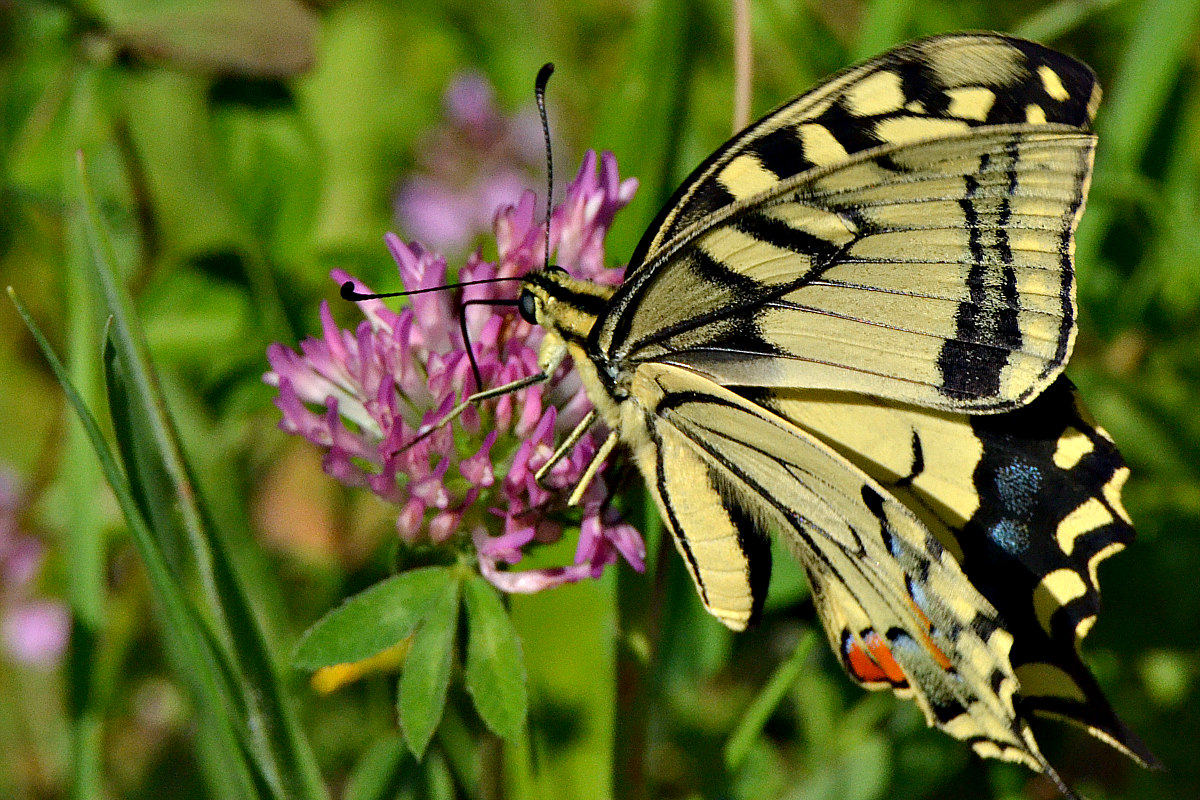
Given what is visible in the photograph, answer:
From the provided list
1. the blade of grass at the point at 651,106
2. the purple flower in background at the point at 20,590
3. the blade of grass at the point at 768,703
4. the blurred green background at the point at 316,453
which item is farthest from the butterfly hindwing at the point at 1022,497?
the purple flower in background at the point at 20,590

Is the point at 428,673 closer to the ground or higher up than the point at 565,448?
closer to the ground

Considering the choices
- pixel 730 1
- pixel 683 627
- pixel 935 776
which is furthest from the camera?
pixel 730 1

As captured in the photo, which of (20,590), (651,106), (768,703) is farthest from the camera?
(20,590)

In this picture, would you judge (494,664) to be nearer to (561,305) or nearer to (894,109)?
(561,305)

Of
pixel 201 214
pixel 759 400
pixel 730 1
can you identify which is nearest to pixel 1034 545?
pixel 759 400

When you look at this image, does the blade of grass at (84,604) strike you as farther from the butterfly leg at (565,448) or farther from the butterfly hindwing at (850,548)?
the butterfly hindwing at (850,548)

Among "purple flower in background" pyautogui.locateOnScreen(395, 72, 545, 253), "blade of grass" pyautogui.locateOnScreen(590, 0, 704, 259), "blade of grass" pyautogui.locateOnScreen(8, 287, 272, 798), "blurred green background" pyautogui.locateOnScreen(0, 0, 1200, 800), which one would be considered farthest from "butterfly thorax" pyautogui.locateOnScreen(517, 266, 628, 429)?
"purple flower in background" pyautogui.locateOnScreen(395, 72, 545, 253)

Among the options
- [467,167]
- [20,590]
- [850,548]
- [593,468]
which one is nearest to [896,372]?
[850,548]

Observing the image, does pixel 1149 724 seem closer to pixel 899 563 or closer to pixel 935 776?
pixel 935 776
